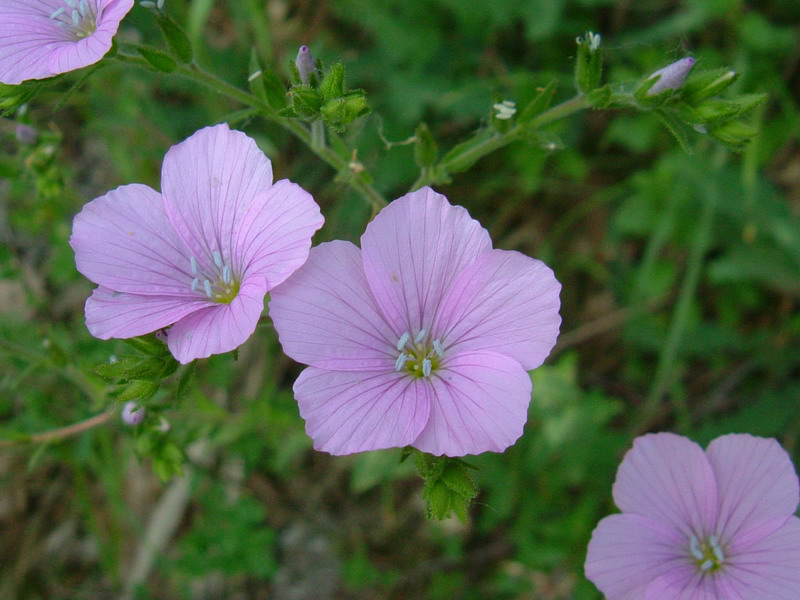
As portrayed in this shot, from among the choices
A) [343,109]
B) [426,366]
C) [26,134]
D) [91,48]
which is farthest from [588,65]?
[26,134]

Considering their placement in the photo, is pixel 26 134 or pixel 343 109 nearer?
pixel 343 109

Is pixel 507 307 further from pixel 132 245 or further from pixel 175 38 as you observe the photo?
pixel 175 38

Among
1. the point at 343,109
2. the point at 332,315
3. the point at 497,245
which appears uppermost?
the point at 343,109

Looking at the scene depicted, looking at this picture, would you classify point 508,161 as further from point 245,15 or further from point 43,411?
point 43,411

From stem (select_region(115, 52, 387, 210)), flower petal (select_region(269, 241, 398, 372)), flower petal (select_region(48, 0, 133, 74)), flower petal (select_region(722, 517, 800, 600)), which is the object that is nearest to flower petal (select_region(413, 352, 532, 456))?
flower petal (select_region(269, 241, 398, 372))

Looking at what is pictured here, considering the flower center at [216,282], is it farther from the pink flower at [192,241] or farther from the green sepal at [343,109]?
the green sepal at [343,109]

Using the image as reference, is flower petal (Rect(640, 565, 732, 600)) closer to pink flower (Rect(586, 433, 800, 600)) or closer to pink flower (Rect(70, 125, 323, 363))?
pink flower (Rect(586, 433, 800, 600))

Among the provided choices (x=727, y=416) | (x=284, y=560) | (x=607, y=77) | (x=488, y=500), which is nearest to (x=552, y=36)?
(x=607, y=77)

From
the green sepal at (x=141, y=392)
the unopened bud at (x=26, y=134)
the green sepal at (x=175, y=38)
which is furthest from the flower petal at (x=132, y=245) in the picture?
the unopened bud at (x=26, y=134)
